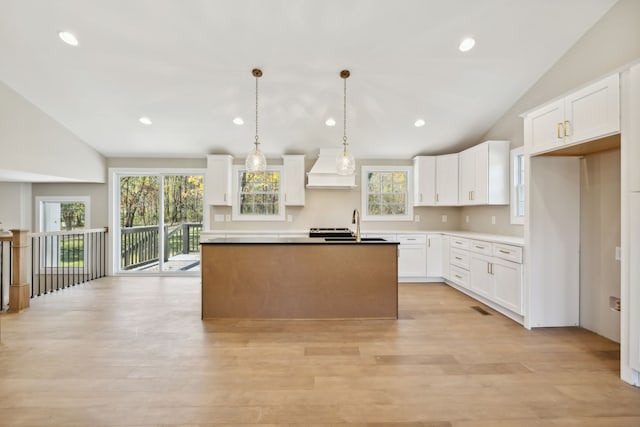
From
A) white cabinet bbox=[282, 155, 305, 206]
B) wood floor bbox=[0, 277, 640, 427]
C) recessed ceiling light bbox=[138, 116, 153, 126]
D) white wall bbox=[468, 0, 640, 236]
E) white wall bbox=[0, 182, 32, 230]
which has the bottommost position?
wood floor bbox=[0, 277, 640, 427]

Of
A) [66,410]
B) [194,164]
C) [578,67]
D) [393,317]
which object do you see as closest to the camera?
[66,410]

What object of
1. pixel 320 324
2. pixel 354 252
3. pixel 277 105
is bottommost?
pixel 320 324

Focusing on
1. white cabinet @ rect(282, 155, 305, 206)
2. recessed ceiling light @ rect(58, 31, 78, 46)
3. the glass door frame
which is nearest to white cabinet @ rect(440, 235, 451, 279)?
white cabinet @ rect(282, 155, 305, 206)

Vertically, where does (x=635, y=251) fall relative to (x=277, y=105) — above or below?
below

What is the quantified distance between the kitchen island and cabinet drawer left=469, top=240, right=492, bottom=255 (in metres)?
1.36

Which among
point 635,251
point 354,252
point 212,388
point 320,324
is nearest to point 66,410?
point 212,388

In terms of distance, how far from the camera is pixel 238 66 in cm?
355

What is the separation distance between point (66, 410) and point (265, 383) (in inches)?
48.3

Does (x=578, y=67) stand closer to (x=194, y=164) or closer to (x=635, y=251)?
(x=635, y=251)

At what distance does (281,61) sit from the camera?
349cm

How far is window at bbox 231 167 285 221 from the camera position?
5.86 metres

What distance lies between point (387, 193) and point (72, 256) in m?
6.23

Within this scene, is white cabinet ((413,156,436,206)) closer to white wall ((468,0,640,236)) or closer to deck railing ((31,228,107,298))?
white wall ((468,0,640,236))

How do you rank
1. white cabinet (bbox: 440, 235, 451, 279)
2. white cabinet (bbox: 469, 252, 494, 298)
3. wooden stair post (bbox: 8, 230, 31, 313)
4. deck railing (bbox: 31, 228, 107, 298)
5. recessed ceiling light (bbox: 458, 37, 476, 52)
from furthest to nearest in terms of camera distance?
deck railing (bbox: 31, 228, 107, 298)
white cabinet (bbox: 440, 235, 451, 279)
white cabinet (bbox: 469, 252, 494, 298)
wooden stair post (bbox: 8, 230, 31, 313)
recessed ceiling light (bbox: 458, 37, 476, 52)
